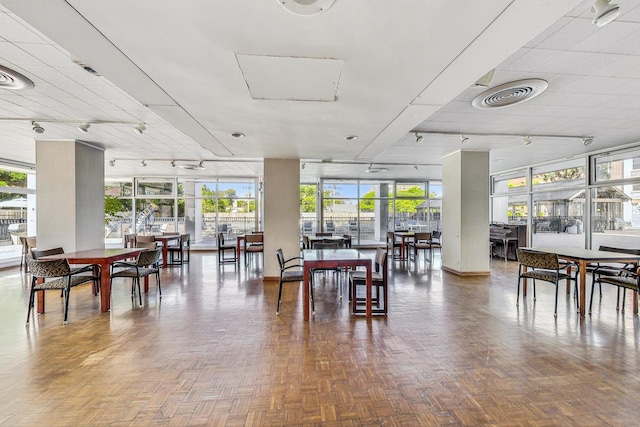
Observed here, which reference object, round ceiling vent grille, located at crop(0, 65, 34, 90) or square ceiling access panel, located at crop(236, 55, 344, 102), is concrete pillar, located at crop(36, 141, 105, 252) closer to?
round ceiling vent grille, located at crop(0, 65, 34, 90)

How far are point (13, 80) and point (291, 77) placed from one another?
3.51m

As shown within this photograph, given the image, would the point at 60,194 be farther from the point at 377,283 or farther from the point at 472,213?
the point at 472,213

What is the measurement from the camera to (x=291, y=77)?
2.49 m

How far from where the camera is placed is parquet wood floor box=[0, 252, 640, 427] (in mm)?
2037

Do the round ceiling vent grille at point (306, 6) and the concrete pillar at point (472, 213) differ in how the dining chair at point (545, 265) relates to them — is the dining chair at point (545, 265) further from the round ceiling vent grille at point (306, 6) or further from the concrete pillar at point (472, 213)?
the round ceiling vent grille at point (306, 6)

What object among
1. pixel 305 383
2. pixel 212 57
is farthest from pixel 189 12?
pixel 305 383

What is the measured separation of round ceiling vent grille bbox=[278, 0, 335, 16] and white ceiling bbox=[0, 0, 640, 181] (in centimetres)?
3

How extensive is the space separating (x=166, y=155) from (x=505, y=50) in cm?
789

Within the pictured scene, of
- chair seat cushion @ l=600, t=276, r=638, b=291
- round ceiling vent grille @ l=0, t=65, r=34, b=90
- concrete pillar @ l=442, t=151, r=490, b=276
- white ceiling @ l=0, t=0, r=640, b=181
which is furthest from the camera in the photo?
concrete pillar @ l=442, t=151, r=490, b=276

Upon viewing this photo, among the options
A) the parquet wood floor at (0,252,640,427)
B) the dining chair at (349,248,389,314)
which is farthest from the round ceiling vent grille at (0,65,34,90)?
the dining chair at (349,248,389,314)

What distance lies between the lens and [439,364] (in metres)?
2.68

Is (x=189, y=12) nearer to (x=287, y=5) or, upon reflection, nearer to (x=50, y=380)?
(x=287, y=5)

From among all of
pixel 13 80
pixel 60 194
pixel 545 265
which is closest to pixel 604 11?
pixel 545 265

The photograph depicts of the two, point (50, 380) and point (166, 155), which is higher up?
point (166, 155)
